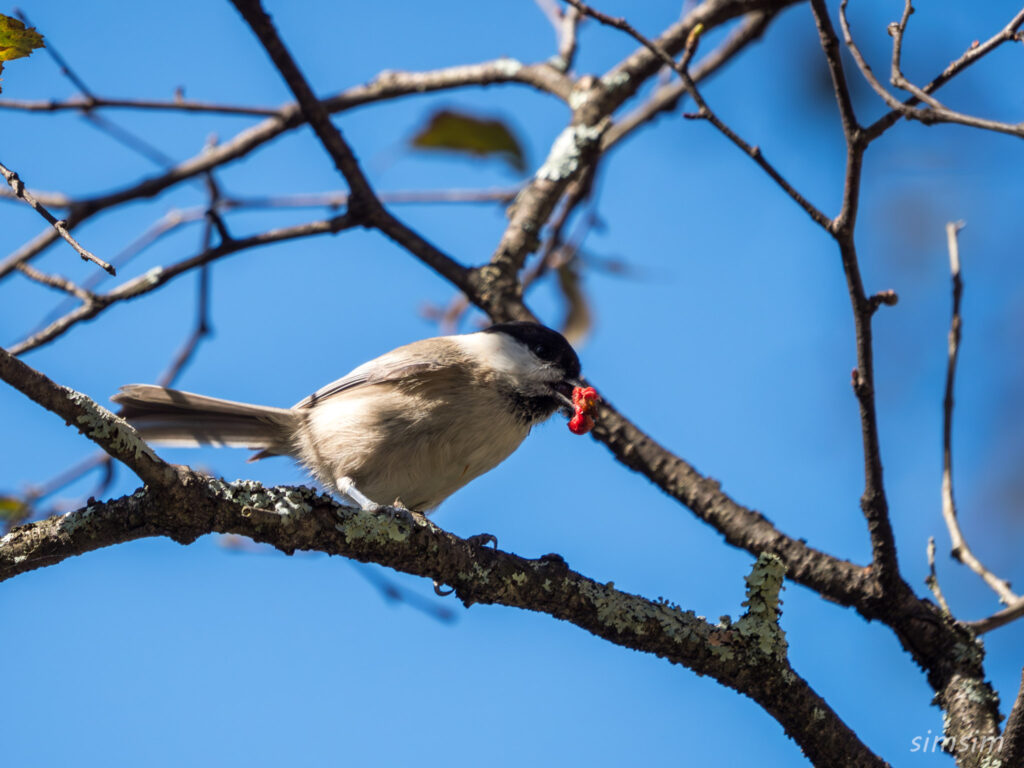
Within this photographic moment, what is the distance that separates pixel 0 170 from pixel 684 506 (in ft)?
7.01

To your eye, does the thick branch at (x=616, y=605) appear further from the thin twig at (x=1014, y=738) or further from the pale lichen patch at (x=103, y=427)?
the pale lichen patch at (x=103, y=427)

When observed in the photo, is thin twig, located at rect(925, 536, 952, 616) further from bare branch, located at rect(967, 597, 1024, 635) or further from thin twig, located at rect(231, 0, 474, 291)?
thin twig, located at rect(231, 0, 474, 291)

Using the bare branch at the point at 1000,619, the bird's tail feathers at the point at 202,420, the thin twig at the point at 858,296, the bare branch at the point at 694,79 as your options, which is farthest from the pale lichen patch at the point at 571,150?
the bare branch at the point at 1000,619

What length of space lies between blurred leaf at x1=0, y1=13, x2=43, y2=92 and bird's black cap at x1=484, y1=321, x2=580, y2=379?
6.44ft

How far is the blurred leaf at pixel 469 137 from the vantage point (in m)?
4.00

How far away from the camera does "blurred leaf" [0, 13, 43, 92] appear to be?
178 cm

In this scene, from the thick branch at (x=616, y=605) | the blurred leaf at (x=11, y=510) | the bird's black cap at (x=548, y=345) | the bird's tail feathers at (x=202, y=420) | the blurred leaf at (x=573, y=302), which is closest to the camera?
the thick branch at (x=616, y=605)

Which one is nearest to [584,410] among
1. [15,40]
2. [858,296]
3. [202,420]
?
[858,296]

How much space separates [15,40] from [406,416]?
5.45 ft

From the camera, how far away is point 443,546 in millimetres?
2234

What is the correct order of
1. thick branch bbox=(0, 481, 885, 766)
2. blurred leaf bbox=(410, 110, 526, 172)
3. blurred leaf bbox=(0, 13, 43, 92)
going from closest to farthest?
blurred leaf bbox=(0, 13, 43, 92) → thick branch bbox=(0, 481, 885, 766) → blurred leaf bbox=(410, 110, 526, 172)

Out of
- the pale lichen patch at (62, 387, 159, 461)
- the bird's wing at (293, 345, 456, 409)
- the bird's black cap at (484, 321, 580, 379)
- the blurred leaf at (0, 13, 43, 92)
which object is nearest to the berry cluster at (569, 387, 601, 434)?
the bird's black cap at (484, 321, 580, 379)

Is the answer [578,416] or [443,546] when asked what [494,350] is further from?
[443,546]

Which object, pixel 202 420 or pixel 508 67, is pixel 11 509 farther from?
pixel 508 67
